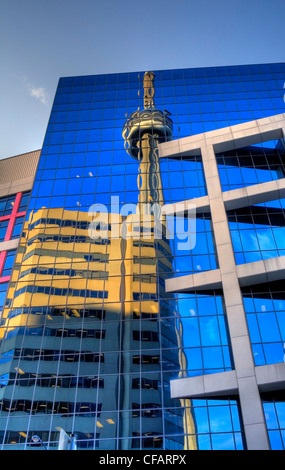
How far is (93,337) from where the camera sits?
3016 centimetres

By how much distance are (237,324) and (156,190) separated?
1521 centimetres

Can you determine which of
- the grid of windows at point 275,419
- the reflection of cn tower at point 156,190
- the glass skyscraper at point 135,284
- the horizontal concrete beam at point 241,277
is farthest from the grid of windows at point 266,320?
the reflection of cn tower at point 156,190

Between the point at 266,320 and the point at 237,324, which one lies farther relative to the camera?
the point at 266,320

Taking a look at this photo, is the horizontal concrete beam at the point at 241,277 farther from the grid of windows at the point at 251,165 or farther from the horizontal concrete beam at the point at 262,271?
the grid of windows at the point at 251,165

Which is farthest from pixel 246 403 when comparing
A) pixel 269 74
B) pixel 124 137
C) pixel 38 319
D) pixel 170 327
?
pixel 269 74

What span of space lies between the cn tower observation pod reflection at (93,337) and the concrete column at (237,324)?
12.3 ft

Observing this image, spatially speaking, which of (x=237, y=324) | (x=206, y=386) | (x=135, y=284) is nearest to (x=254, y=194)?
(x=237, y=324)

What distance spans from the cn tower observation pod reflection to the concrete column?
3.76 metres

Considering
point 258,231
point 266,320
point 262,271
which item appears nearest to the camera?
point 266,320

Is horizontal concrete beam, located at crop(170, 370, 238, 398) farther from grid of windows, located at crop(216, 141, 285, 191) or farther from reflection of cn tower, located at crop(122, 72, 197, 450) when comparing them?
grid of windows, located at crop(216, 141, 285, 191)

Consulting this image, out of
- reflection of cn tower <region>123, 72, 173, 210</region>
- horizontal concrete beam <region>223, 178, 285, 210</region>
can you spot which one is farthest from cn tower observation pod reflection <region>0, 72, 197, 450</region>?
horizontal concrete beam <region>223, 178, 285, 210</region>

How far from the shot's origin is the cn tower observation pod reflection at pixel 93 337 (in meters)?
26.5

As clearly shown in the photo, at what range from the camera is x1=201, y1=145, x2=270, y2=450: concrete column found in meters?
24.5

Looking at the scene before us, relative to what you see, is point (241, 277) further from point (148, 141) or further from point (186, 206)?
point (148, 141)
